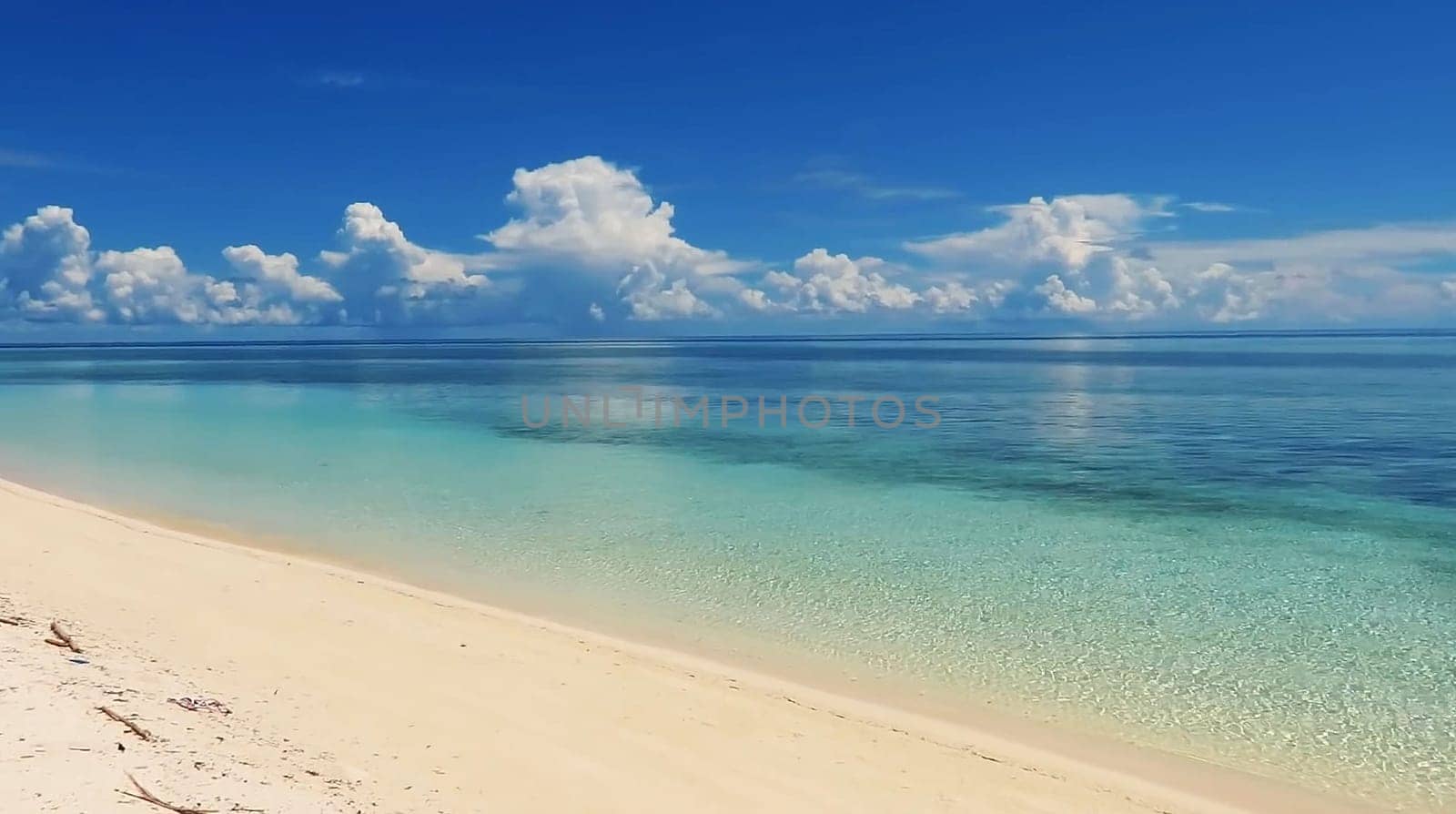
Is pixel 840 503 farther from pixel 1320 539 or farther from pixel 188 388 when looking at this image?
pixel 188 388

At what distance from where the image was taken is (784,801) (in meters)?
7.68

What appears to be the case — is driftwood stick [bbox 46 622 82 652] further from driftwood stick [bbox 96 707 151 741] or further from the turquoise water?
the turquoise water

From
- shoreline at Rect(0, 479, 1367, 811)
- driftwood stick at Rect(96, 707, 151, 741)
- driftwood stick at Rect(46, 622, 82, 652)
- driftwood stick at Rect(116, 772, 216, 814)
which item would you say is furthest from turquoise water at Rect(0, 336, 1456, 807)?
driftwood stick at Rect(116, 772, 216, 814)

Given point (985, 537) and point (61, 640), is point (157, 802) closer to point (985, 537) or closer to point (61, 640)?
point (61, 640)

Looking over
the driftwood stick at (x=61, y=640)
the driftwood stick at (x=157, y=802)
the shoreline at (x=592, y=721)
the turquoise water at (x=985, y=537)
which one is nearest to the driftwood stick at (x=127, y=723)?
the shoreline at (x=592, y=721)

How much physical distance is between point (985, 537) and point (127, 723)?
15.0 meters

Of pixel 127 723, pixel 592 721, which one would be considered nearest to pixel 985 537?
pixel 592 721

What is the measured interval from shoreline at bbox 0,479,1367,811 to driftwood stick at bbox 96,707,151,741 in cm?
102

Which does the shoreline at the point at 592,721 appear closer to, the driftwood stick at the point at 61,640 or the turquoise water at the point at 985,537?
the driftwood stick at the point at 61,640

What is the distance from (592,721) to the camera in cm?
920

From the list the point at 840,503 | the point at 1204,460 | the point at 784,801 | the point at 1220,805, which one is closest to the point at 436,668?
the point at 784,801

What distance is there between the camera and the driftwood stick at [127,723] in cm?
712

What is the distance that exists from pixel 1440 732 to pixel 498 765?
9.45 metres

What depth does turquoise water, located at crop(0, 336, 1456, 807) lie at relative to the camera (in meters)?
10.7
